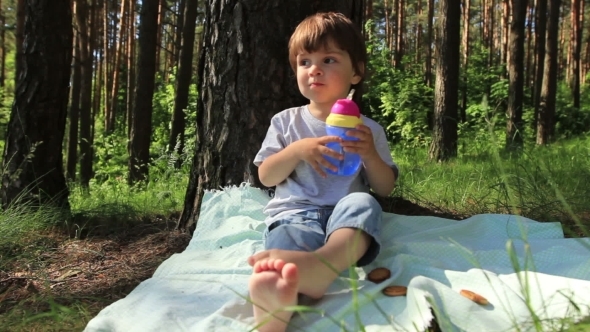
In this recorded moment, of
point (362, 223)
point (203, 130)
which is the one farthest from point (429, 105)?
point (362, 223)

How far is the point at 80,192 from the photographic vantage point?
6.23 meters

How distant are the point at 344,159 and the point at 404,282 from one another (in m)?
0.50

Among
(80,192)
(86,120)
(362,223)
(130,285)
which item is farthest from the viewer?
(86,120)

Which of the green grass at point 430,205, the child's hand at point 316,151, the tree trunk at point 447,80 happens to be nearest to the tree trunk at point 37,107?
the green grass at point 430,205

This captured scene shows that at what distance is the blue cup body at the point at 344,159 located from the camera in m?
2.02

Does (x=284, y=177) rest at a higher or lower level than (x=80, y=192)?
higher

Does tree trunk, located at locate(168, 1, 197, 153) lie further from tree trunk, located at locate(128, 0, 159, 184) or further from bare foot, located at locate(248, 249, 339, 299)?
bare foot, located at locate(248, 249, 339, 299)

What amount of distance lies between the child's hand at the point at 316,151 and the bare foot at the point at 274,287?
58 cm

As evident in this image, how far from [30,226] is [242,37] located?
1.66 meters

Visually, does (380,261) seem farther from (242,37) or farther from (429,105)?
(429,105)

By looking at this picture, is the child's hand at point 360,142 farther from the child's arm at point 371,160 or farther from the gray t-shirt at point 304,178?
the gray t-shirt at point 304,178

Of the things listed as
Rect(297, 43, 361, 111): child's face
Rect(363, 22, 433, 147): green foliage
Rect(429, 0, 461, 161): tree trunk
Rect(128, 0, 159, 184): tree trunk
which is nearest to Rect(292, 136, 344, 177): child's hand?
Rect(297, 43, 361, 111): child's face

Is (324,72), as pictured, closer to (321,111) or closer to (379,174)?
(321,111)

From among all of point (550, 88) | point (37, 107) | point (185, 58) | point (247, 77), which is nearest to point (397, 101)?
point (550, 88)
